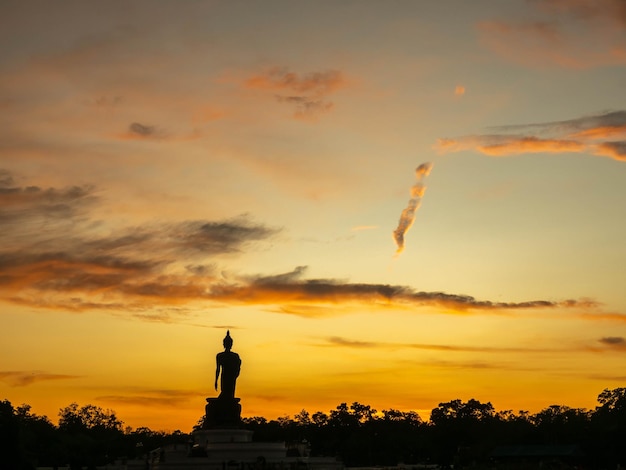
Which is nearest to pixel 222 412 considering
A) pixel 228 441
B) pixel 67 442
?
pixel 228 441

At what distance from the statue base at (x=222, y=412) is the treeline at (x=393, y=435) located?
7132 millimetres

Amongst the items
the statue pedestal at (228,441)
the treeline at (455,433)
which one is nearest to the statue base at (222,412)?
the statue pedestal at (228,441)

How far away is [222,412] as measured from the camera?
73.2 meters

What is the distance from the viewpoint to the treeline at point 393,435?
105750 millimetres

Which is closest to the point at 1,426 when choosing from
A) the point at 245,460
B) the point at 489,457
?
the point at 245,460

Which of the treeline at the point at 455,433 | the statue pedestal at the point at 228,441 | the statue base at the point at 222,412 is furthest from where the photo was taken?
the treeline at the point at 455,433

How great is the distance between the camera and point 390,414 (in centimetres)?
16625

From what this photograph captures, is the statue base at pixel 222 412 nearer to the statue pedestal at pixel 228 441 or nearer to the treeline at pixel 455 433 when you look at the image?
the statue pedestal at pixel 228 441

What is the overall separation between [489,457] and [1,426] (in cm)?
5388

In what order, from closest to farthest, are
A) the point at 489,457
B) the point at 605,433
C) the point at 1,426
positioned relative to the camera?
the point at 1,426 → the point at 605,433 → the point at 489,457

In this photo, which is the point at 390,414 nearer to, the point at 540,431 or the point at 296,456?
the point at 540,431

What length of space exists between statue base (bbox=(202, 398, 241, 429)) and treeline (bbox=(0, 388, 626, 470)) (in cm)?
713

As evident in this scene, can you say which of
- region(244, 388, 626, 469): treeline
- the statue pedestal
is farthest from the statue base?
region(244, 388, 626, 469): treeline

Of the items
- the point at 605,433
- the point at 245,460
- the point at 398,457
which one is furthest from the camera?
the point at 398,457
